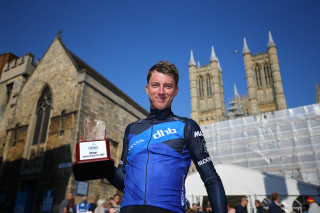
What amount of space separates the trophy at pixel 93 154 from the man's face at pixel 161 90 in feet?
1.27

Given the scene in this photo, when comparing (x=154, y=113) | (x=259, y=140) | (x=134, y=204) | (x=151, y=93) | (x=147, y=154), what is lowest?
(x=134, y=204)

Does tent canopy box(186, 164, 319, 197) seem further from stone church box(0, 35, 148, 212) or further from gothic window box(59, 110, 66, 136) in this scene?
gothic window box(59, 110, 66, 136)

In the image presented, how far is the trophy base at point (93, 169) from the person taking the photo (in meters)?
1.43

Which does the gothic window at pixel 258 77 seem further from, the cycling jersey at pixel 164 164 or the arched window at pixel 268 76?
the cycling jersey at pixel 164 164

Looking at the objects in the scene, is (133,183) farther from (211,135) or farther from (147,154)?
(211,135)

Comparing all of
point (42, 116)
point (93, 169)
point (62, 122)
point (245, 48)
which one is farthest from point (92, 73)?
point (245, 48)

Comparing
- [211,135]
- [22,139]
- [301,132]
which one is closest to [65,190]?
[22,139]

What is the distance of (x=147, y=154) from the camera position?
4.71 ft

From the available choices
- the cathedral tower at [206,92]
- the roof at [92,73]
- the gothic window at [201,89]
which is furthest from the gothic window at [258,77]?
the roof at [92,73]

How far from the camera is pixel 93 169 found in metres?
1.47

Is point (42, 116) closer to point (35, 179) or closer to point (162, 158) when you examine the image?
point (35, 179)

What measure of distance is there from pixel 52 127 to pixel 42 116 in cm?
156

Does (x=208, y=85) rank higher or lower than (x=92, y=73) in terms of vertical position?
higher

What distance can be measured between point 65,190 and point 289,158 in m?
19.6
